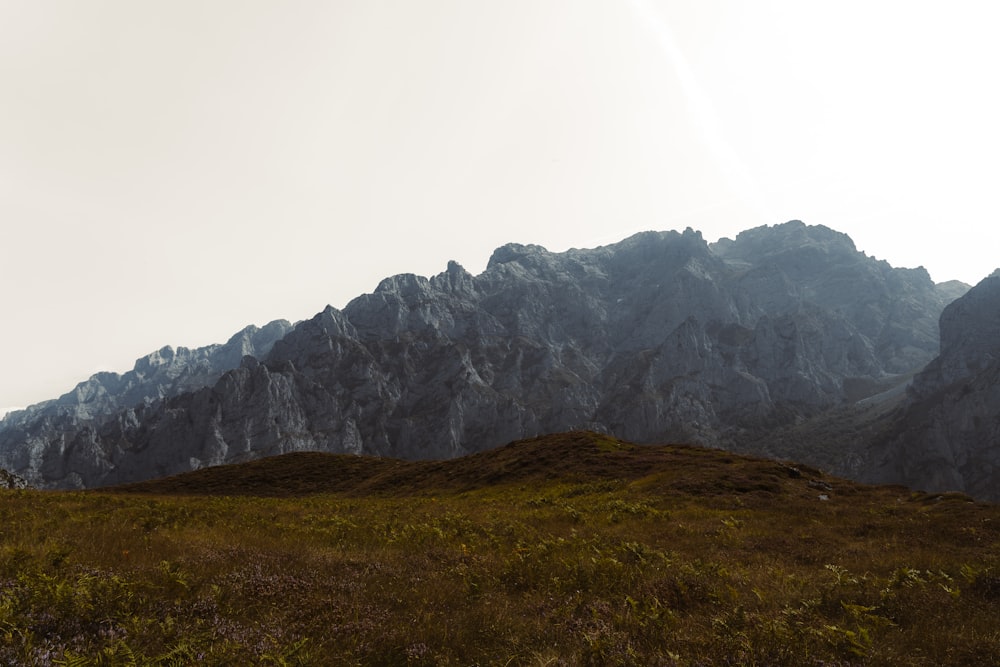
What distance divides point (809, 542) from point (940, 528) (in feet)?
24.7

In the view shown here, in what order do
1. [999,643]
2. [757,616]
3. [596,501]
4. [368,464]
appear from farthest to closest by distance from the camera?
1. [368,464]
2. [596,501]
3. [757,616]
4. [999,643]

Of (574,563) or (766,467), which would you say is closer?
(574,563)

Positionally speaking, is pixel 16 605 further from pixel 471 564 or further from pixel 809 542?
pixel 809 542

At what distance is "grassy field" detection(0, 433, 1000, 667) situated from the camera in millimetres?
6547

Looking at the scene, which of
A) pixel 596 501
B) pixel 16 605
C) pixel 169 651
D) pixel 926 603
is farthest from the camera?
pixel 596 501

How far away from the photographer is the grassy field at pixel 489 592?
6.55 m

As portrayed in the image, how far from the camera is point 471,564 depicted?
39.4 feet

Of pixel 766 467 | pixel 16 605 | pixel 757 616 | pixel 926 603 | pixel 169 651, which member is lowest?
pixel 766 467

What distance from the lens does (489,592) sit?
9.60 meters

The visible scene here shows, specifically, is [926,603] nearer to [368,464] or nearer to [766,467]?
[766,467]

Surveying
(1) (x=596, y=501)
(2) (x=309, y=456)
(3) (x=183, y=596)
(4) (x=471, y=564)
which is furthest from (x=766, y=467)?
(2) (x=309, y=456)

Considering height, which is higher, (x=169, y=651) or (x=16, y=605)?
(x=16, y=605)

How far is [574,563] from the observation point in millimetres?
12047

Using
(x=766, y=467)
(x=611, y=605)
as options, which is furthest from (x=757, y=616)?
(x=766, y=467)
